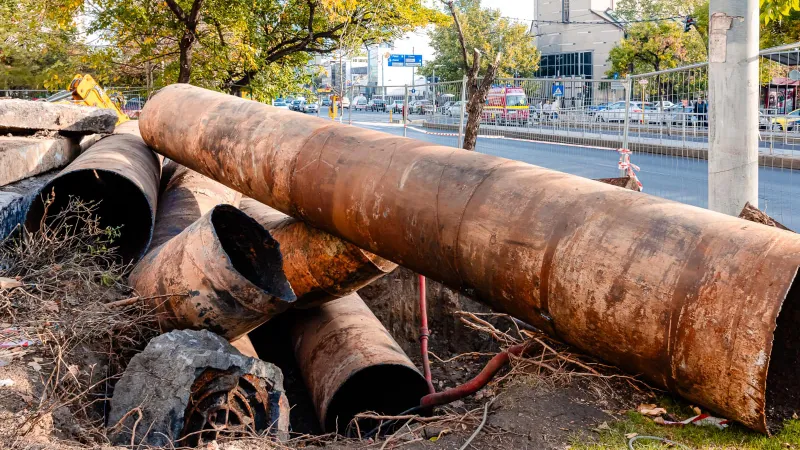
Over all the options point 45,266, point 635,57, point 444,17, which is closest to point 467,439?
point 45,266

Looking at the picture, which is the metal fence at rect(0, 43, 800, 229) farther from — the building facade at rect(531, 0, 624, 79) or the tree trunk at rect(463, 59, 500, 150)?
the building facade at rect(531, 0, 624, 79)

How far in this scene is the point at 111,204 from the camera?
700cm

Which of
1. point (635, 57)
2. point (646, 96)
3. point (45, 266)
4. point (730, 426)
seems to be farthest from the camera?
point (635, 57)

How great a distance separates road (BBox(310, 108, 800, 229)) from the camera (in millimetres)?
7355

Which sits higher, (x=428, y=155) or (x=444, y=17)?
(x=444, y=17)

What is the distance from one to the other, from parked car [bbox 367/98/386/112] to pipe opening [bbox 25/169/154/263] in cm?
2139

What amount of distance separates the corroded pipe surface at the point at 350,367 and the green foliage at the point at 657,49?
1291 inches

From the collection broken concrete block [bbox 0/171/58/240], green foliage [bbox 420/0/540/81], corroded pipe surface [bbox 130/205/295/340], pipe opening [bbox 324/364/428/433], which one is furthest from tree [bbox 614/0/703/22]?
corroded pipe surface [bbox 130/205/295/340]

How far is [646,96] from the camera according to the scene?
891cm

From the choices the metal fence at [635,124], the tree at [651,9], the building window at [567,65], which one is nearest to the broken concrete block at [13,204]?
the metal fence at [635,124]

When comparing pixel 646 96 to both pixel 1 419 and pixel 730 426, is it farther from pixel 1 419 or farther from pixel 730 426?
pixel 1 419

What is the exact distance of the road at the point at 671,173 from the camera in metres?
7.36

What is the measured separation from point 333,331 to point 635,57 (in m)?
36.1

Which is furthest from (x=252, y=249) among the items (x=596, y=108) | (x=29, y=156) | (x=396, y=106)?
(x=396, y=106)
